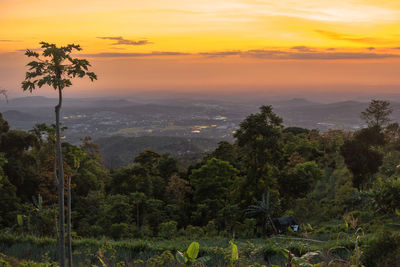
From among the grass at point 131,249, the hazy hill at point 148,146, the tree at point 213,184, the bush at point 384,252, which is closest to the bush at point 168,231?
the tree at point 213,184

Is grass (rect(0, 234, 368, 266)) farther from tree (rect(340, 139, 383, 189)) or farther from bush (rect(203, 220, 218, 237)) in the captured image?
tree (rect(340, 139, 383, 189))

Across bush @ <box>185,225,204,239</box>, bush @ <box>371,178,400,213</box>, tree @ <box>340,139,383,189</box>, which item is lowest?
bush @ <box>185,225,204,239</box>

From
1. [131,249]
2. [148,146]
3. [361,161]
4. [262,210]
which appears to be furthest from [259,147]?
[148,146]

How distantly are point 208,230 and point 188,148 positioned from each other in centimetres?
8175

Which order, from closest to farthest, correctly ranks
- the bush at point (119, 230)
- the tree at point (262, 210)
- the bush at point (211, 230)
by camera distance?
the bush at point (119, 230) < the bush at point (211, 230) < the tree at point (262, 210)

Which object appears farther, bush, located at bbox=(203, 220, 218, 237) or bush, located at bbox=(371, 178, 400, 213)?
bush, located at bbox=(203, 220, 218, 237)

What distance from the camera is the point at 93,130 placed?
5748 inches

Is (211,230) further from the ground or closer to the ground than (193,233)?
closer to the ground

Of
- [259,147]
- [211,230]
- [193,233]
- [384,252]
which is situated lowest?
[211,230]

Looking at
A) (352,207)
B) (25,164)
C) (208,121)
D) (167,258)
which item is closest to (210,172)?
(352,207)

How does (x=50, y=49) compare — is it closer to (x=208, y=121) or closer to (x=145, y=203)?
(x=145, y=203)

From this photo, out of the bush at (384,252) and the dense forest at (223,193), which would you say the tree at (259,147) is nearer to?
the dense forest at (223,193)

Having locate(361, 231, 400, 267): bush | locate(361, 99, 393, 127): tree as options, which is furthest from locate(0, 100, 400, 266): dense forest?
locate(361, 231, 400, 267): bush

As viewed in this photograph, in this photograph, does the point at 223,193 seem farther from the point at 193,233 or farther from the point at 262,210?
the point at 193,233
